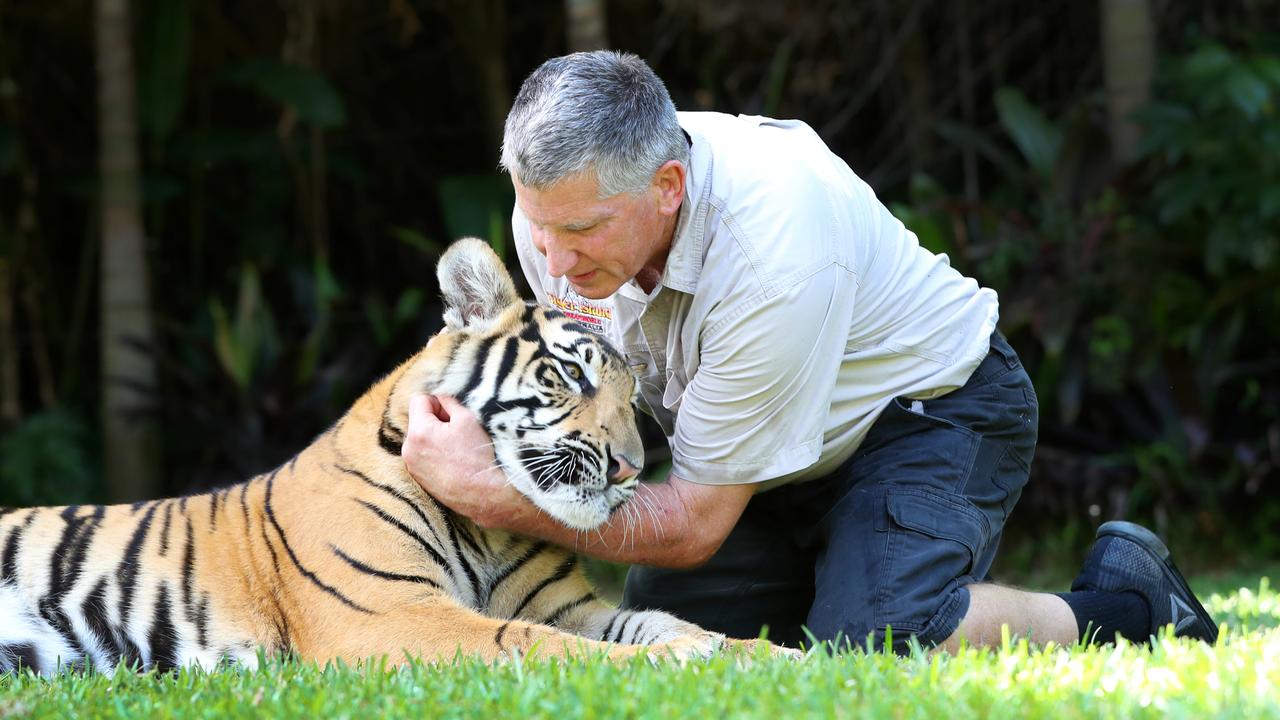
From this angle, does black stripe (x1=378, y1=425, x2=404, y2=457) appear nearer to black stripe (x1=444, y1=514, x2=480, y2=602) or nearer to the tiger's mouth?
black stripe (x1=444, y1=514, x2=480, y2=602)

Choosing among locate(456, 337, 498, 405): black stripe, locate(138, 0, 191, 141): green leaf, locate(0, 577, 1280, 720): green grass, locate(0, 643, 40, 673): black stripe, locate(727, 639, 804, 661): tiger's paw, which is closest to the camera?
locate(0, 577, 1280, 720): green grass

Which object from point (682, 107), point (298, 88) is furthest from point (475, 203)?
point (682, 107)

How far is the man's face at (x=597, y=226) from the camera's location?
3.02 m

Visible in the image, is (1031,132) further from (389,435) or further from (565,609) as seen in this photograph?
(389,435)

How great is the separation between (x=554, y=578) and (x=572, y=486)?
→ 1.38 ft

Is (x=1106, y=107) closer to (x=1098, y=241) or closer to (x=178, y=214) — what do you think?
(x=1098, y=241)

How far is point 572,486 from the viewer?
10.5 ft

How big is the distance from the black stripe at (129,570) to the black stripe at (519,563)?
949 mm

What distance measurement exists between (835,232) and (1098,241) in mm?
3719

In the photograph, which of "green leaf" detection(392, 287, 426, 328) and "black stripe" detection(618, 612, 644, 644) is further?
"green leaf" detection(392, 287, 426, 328)

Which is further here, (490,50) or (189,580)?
(490,50)

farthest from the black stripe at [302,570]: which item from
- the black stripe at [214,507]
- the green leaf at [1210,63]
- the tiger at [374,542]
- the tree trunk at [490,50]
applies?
the tree trunk at [490,50]

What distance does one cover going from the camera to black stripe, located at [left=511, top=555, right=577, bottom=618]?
3.49 meters

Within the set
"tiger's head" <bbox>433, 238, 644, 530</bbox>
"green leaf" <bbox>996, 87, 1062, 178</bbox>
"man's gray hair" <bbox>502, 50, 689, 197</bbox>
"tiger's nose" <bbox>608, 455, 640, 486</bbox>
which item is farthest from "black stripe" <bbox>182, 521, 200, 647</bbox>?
"green leaf" <bbox>996, 87, 1062, 178</bbox>
